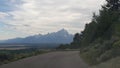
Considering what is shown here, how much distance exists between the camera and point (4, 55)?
1955 inches

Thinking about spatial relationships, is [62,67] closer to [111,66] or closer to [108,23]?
[111,66]

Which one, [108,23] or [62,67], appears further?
[108,23]

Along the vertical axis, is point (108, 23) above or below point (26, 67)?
above

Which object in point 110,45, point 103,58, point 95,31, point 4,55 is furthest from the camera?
point 95,31

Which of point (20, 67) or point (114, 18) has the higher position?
point (114, 18)

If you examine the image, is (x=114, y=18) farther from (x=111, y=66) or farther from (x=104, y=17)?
(x=111, y=66)

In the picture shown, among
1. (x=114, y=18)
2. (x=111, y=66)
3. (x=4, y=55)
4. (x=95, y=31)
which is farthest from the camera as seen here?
(x=95, y=31)

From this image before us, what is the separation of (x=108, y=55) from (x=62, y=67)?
440 centimetres

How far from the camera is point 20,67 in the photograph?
28.0m

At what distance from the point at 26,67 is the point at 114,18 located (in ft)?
92.3

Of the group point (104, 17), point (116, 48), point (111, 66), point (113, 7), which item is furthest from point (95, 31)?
point (111, 66)

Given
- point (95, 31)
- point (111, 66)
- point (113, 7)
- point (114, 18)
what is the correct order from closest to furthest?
point (111, 66) < point (114, 18) < point (95, 31) < point (113, 7)

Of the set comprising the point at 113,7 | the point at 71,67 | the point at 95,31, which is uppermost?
the point at 113,7

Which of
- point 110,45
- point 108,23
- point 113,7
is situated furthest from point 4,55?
point 113,7
